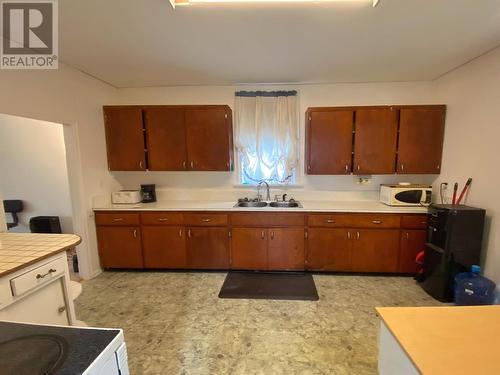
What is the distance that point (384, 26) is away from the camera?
190cm

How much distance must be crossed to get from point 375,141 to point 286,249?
1.82 m

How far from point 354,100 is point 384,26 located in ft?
4.79

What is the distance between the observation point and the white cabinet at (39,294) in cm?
122

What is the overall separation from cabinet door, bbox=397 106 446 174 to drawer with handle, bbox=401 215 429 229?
2.00ft

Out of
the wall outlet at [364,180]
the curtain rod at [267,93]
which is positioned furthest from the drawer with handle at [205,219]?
the wall outlet at [364,180]

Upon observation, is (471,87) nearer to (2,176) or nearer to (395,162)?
(395,162)

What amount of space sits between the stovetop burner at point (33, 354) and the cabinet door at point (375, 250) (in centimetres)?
288

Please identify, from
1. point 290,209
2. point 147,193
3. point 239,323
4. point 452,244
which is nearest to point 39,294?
point 239,323

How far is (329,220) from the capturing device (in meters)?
2.90

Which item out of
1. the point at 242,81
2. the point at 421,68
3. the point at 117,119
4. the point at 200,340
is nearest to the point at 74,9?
the point at 117,119

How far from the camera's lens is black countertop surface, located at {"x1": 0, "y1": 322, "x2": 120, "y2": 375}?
2.27ft

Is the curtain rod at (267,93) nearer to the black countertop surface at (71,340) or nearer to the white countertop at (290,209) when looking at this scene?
the white countertop at (290,209)

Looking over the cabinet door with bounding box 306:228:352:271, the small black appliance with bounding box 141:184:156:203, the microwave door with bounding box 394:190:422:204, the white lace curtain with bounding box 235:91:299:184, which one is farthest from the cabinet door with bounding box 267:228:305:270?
the small black appliance with bounding box 141:184:156:203

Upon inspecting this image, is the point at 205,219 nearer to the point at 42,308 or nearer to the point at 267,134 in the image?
the point at 267,134
